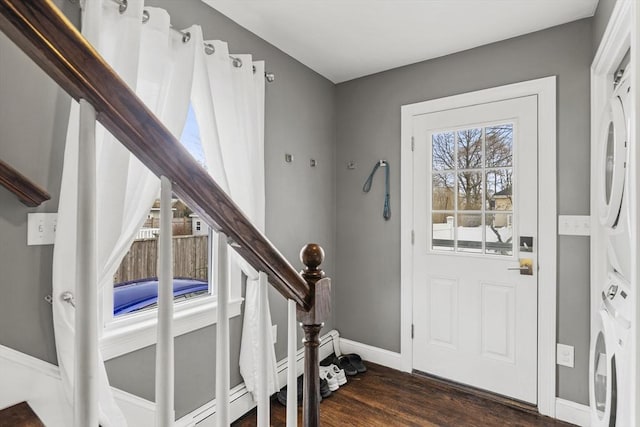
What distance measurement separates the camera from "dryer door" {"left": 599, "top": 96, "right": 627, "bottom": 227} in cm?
144

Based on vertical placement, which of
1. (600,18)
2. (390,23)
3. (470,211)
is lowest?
(470,211)

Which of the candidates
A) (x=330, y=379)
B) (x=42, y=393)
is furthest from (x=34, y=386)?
(x=330, y=379)

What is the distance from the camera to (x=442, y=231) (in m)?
2.63

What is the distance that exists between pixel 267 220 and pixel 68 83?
77.2 inches

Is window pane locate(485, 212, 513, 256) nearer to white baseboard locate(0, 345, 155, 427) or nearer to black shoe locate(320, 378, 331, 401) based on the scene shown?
black shoe locate(320, 378, 331, 401)

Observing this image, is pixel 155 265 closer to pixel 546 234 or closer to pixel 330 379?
pixel 330 379

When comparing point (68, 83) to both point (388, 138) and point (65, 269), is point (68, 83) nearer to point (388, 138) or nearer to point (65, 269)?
point (65, 269)

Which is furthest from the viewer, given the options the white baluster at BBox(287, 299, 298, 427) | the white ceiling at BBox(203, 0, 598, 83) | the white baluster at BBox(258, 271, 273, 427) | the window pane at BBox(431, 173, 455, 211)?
the window pane at BBox(431, 173, 455, 211)

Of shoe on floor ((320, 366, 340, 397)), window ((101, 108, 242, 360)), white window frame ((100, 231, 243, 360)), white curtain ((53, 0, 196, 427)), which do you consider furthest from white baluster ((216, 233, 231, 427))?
→ shoe on floor ((320, 366, 340, 397))

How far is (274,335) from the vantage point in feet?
7.88

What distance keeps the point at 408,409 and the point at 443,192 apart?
1583 mm

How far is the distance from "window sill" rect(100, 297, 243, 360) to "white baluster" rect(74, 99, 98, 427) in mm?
1173

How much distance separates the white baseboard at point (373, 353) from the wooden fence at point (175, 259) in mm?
1599

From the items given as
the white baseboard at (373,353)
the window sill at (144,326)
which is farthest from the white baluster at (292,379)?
the white baseboard at (373,353)
